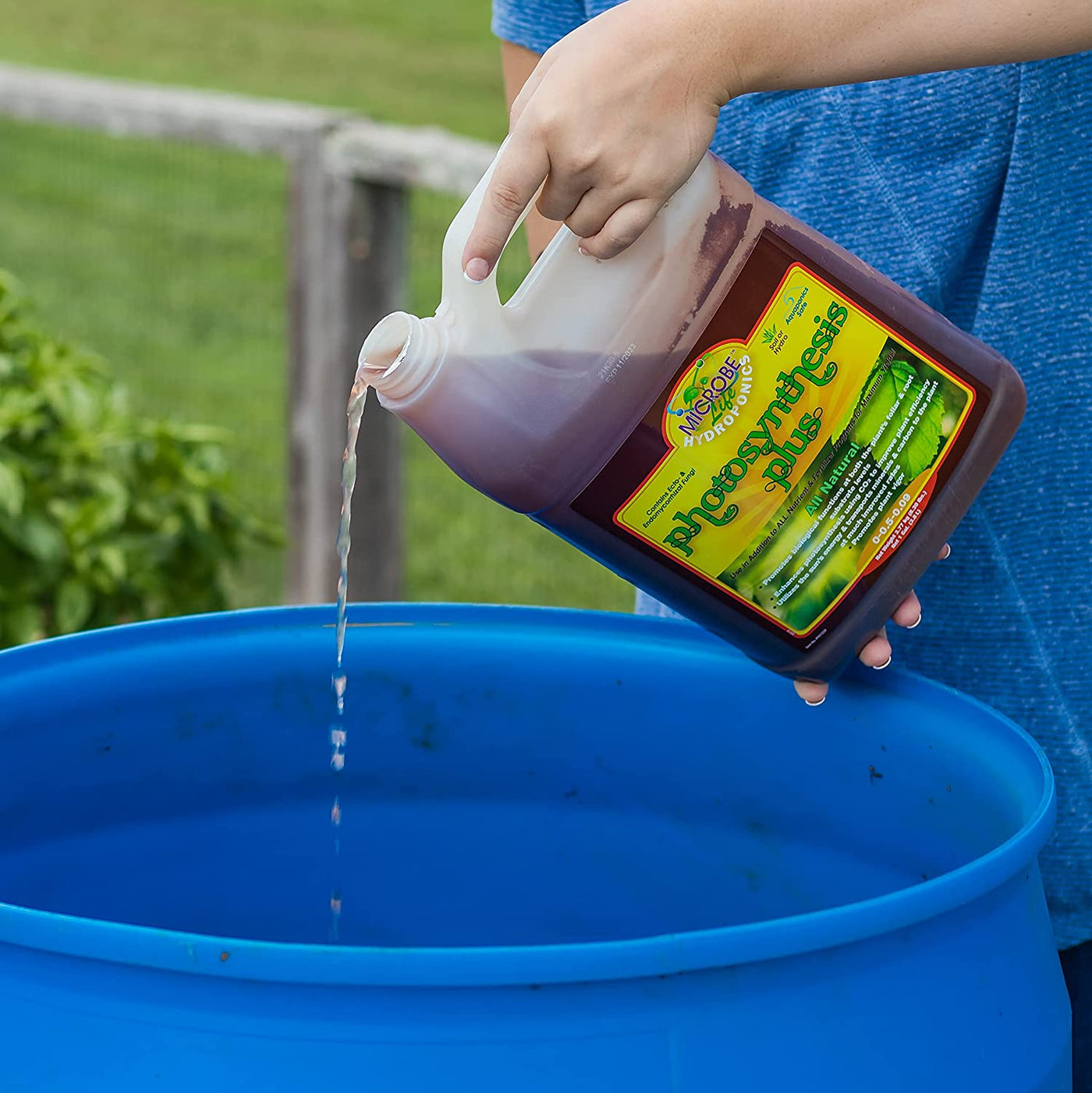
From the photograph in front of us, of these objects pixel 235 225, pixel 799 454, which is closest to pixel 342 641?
pixel 799 454

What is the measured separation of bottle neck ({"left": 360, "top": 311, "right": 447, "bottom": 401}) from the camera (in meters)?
0.91

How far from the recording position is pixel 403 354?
0.91 m

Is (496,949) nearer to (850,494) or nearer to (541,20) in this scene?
(850,494)

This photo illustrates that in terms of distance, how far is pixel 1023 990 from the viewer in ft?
2.59

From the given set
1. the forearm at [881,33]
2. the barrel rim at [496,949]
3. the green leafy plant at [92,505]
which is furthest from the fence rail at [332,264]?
the barrel rim at [496,949]

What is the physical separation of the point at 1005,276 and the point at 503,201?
395mm

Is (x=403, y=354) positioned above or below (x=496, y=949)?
above

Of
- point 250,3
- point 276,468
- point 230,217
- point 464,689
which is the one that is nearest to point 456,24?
point 250,3

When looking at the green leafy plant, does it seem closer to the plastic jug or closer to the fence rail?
the fence rail

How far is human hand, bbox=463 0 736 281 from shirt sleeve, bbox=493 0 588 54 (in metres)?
0.39

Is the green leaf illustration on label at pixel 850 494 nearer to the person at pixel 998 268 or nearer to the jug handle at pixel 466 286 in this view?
the person at pixel 998 268

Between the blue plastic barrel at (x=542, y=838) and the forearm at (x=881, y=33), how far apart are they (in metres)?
0.38

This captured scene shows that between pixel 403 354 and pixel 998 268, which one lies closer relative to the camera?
pixel 403 354

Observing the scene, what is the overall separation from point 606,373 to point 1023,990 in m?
0.39
